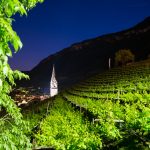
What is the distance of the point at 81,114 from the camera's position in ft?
107

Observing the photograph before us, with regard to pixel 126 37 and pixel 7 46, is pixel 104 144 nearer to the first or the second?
pixel 7 46

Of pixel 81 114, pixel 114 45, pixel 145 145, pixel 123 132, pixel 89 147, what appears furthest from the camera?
pixel 114 45

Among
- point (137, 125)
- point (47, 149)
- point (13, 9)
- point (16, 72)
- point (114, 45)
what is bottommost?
point (47, 149)

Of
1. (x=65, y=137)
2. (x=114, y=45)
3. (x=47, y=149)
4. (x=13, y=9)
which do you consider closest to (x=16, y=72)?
(x=13, y=9)

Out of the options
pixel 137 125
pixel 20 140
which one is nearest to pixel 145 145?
pixel 137 125

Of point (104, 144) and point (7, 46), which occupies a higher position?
point (7, 46)

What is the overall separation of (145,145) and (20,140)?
850 centimetres

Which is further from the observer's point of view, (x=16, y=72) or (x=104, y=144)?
(x=104, y=144)

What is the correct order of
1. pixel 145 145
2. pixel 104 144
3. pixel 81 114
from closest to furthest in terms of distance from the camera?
pixel 145 145 → pixel 104 144 → pixel 81 114

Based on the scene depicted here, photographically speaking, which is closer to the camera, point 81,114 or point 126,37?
point 81,114

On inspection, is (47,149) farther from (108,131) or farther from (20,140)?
(20,140)

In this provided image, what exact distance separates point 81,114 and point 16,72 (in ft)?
84.2

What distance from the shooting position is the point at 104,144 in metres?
15.9

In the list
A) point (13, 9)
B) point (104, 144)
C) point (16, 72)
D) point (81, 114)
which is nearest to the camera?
point (13, 9)
